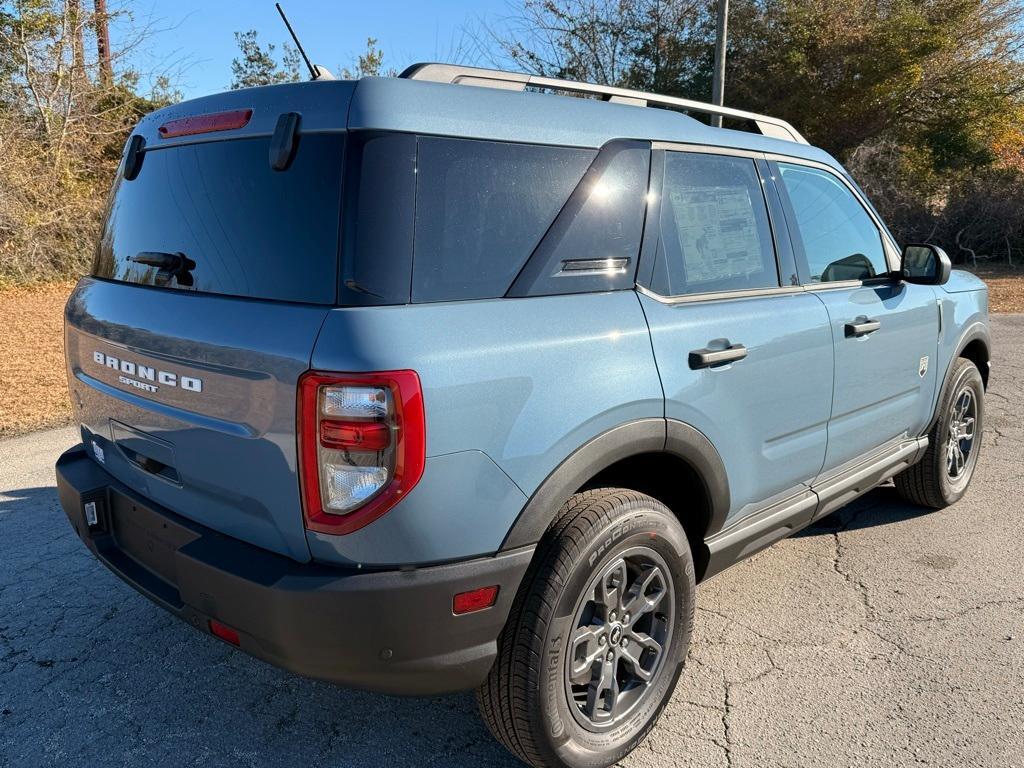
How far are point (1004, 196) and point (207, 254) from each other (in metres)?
19.7

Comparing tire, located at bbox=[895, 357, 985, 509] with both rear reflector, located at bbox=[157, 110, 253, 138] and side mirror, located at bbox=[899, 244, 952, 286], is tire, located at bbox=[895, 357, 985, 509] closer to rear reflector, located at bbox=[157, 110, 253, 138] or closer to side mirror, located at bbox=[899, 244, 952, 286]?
side mirror, located at bbox=[899, 244, 952, 286]

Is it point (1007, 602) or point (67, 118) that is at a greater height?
point (67, 118)

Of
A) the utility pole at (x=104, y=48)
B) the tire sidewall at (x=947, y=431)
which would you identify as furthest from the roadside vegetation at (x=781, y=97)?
the tire sidewall at (x=947, y=431)

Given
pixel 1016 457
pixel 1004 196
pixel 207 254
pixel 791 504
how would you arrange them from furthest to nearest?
1. pixel 1004 196
2. pixel 1016 457
3. pixel 791 504
4. pixel 207 254

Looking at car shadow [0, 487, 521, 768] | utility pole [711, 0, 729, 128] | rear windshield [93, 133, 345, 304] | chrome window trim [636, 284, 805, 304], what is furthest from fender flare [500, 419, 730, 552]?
utility pole [711, 0, 729, 128]

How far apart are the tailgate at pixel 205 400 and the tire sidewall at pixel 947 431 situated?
3.51 metres

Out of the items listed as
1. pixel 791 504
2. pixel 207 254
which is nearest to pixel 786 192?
pixel 791 504

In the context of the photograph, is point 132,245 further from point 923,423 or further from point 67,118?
point 67,118

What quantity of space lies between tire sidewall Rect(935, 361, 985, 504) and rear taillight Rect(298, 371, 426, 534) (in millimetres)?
3328

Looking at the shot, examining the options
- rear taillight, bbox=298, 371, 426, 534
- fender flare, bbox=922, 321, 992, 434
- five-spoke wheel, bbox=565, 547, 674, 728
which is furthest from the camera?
fender flare, bbox=922, 321, 992, 434

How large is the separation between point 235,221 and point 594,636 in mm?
1550

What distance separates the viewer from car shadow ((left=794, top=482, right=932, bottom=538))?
4145 mm

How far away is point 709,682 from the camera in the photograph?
2.78 meters

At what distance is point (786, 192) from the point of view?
3094 millimetres
